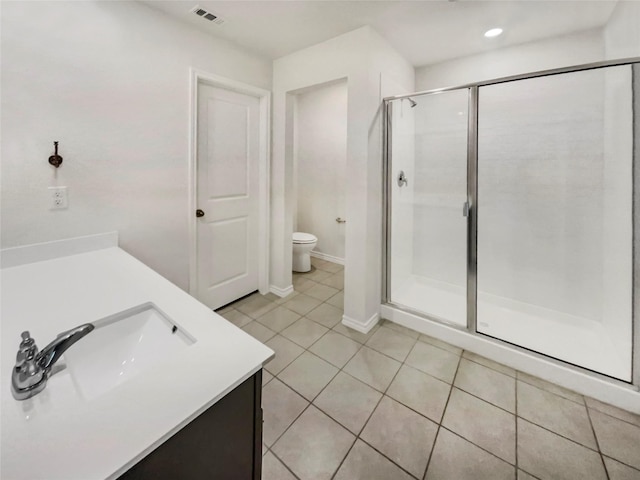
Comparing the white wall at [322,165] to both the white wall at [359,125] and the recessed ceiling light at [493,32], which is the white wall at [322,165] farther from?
the recessed ceiling light at [493,32]

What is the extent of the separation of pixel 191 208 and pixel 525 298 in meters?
2.89

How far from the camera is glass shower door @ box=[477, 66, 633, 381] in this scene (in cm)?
186

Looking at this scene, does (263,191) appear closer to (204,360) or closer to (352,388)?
(352,388)

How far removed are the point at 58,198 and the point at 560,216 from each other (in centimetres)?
343

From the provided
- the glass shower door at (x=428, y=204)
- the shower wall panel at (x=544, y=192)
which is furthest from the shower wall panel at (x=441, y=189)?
the shower wall panel at (x=544, y=192)

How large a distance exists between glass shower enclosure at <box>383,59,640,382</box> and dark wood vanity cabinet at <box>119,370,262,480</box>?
1.90m

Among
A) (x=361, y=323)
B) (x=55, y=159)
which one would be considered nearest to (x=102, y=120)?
(x=55, y=159)

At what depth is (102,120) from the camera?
5.76 feet

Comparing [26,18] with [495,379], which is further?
[495,379]

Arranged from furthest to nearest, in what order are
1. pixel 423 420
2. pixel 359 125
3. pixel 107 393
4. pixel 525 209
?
pixel 525 209 < pixel 359 125 < pixel 423 420 < pixel 107 393

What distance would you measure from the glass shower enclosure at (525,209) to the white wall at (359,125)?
0.54ft

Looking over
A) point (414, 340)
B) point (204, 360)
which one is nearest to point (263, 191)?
point (414, 340)

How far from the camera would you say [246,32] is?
Result: 225cm

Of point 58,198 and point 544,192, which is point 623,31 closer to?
point 544,192
